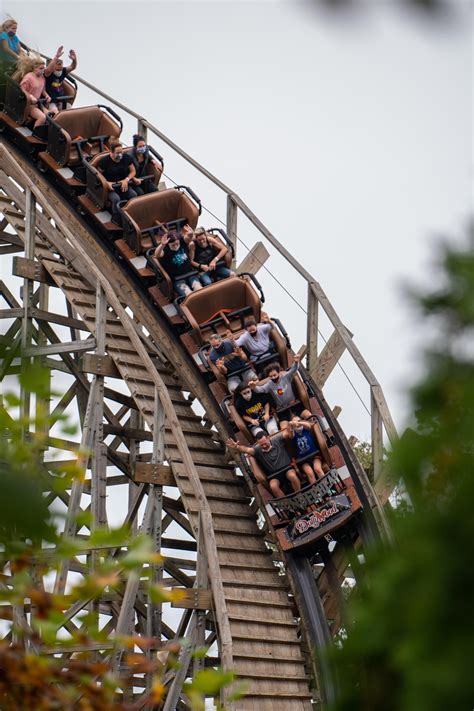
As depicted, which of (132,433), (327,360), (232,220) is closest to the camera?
(327,360)

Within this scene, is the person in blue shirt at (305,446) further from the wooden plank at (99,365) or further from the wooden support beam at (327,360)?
the wooden plank at (99,365)

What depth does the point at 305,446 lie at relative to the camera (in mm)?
9508

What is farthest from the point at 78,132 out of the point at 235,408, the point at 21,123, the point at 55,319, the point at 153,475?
the point at 153,475

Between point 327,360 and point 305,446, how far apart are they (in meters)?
1.26

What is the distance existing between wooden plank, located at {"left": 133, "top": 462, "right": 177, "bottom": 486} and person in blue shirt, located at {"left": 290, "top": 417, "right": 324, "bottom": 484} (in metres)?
1.08

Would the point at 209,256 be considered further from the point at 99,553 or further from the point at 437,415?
the point at 437,415

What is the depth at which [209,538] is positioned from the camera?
344 inches

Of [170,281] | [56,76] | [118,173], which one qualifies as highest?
[56,76]

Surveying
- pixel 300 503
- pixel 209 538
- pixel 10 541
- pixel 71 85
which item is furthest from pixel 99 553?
pixel 71 85

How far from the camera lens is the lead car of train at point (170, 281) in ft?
30.3

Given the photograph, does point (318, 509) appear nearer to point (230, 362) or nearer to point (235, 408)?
point (235, 408)

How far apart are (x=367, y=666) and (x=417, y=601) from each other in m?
0.27

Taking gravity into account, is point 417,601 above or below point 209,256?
below

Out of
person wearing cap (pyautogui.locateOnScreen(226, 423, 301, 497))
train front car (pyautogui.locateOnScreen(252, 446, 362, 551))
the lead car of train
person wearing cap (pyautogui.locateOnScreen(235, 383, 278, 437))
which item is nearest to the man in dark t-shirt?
the lead car of train
